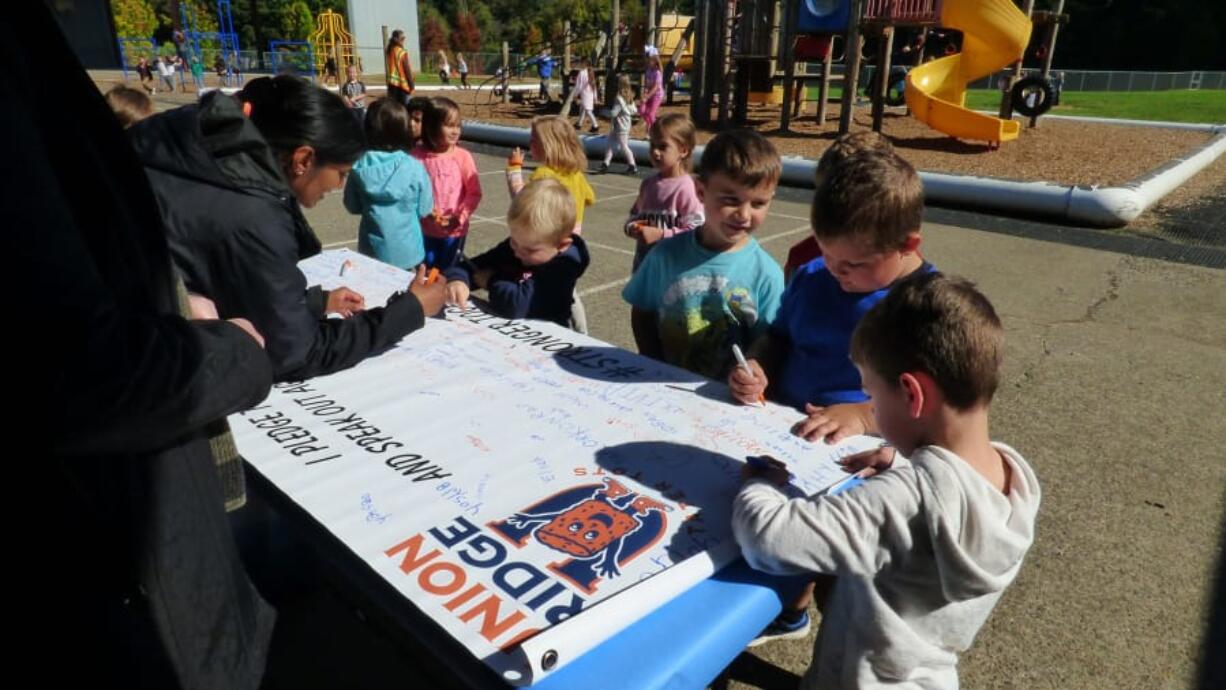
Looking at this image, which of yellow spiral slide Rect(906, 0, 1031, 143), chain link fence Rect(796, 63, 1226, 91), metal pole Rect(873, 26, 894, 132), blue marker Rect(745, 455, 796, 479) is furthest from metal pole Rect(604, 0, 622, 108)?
chain link fence Rect(796, 63, 1226, 91)

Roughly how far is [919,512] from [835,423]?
0.57 m

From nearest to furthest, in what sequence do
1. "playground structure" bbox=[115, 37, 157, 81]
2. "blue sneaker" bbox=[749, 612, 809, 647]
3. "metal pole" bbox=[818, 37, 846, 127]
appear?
1. "blue sneaker" bbox=[749, 612, 809, 647]
2. "metal pole" bbox=[818, 37, 846, 127]
3. "playground structure" bbox=[115, 37, 157, 81]

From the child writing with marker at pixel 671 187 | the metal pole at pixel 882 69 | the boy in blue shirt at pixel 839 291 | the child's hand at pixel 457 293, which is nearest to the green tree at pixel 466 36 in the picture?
the metal pole at pixel 882 69

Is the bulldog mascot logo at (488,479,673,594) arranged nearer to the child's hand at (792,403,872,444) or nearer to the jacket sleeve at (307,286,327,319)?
the child's hand at (792,403,872,444)

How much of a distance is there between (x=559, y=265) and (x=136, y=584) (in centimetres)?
203

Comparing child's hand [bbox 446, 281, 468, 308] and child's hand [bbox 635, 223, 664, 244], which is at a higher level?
child's hand [bbox 635, 223, 664, 244]

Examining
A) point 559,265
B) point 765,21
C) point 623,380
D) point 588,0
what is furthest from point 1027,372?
point 588,0

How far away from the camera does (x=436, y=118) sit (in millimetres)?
4371

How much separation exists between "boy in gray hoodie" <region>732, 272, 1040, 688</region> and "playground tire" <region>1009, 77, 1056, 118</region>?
1357cm

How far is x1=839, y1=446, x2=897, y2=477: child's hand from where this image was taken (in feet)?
5.08

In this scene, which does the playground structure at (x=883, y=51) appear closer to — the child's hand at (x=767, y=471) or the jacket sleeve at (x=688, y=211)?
the jacket sleeve at (x=688, y=211)

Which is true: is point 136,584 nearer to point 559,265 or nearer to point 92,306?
point 92,306

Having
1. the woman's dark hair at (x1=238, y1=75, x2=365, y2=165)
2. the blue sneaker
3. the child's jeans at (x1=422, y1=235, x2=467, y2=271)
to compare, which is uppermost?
the woman's dark hair at (x1=238, y1=75, x2=365, y2=165)

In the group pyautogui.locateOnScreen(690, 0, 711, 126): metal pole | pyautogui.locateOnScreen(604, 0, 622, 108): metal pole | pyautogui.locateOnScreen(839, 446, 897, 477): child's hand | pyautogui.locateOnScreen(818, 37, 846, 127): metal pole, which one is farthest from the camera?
pyautogui.locateOnScreen(604, 0, 622, 108): metal pole
